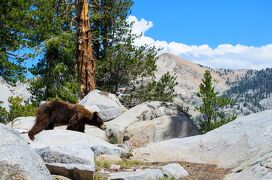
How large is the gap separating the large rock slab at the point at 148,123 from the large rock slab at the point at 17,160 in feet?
35.5

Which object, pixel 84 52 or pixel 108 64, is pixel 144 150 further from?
pixel 108 64

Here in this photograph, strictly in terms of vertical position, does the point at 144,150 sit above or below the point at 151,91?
below

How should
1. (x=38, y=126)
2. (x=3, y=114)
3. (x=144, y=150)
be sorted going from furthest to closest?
(x=3, y=114), (x=38, y=126), (x=144, y=150)

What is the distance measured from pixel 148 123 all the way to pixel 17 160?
39.2 feet

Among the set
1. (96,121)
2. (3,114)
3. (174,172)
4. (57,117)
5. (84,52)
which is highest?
(84,52)

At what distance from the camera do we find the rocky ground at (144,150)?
7023 mm

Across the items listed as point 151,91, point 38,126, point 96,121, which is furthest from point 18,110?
point 38,126

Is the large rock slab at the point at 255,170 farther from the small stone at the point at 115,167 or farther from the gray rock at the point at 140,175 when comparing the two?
the small stone at the point at 115,167

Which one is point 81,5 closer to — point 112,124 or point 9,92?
point 112,124

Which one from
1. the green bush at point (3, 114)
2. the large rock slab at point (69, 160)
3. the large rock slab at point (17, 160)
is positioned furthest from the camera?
the green bush at point (3, 114)

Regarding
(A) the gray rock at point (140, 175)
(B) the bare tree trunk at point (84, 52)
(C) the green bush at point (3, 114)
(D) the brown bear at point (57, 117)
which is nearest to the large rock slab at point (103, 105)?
(B) the bare tree trunk at point (84, 52)

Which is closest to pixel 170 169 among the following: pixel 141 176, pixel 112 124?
pixel 141 176

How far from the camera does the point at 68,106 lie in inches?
669

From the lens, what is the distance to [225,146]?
13539 mm
